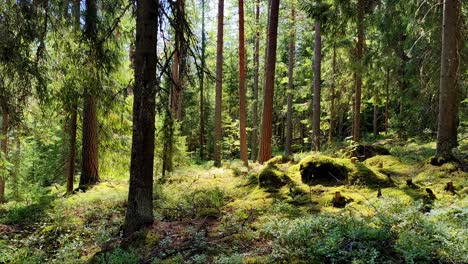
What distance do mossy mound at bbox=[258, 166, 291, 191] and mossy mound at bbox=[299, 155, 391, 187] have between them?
390 millimetres

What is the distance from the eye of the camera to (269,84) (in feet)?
33.0

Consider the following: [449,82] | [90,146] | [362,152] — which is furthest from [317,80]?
[90,146]

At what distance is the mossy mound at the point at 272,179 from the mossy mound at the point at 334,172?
0.39 m

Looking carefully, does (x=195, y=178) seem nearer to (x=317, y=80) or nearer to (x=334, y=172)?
(x=334, y=172)

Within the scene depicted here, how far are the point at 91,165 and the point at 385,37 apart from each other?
31.8ft

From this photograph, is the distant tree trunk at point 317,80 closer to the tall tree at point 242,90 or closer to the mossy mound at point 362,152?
the tall tree at point 242,90

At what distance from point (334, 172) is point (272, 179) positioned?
1.20 meters

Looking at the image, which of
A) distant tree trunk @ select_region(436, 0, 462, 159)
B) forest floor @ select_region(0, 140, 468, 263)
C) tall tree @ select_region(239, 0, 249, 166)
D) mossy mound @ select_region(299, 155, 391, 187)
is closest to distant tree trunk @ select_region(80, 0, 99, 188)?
forest floor @ select_region(0, 140, 468, 263)

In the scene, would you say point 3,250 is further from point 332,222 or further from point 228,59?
point 228,59

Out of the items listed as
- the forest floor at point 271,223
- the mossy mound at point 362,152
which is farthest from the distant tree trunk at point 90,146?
the mossy mound at point 362,152

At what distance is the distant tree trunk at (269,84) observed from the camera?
9.58 metres

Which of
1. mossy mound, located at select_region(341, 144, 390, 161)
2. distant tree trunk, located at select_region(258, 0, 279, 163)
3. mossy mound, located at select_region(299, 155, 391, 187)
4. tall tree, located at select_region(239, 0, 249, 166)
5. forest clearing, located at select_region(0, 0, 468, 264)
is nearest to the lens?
forest clearing, located at select_region(0, 0, 468, 264)

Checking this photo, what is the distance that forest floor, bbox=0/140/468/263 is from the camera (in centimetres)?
391

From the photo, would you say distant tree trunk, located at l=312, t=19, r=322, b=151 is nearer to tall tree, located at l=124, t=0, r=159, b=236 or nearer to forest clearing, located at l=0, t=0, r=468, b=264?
forest clearing, located at l=0, t=0, r=468, b=264
